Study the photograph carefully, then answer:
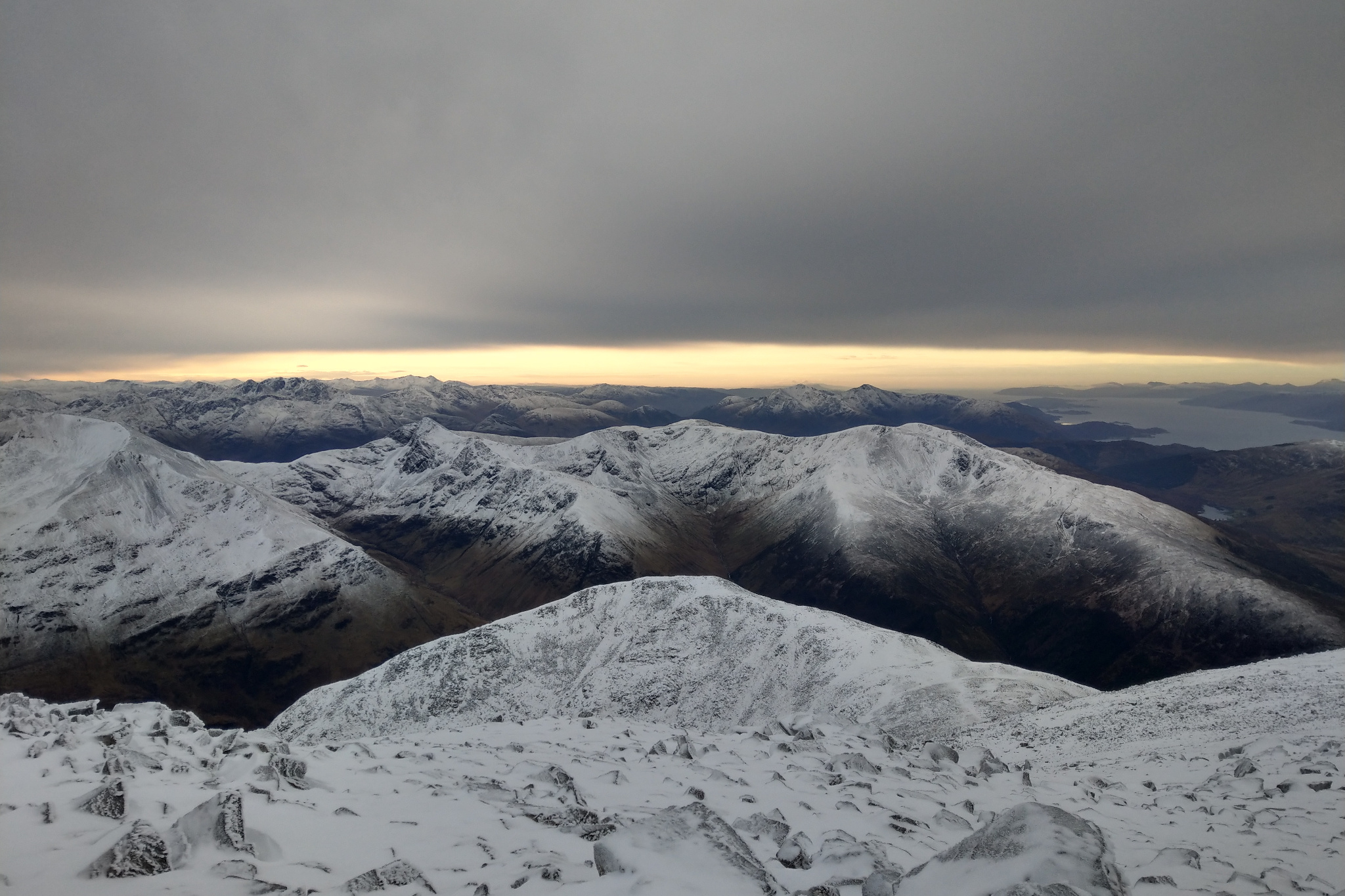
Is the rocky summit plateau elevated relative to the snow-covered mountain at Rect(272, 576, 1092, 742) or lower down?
elevated

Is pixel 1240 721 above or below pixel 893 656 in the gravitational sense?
above

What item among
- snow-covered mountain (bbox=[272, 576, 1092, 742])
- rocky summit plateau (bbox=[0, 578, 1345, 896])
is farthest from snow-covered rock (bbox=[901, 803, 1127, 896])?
snow-covered mountain (bbox=[272, 576, 1092, 742])

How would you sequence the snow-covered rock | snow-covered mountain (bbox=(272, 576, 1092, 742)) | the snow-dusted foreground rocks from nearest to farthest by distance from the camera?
1. the snow-covered rock
2. the snow-dusted foreground rocks
3. snow-covered mountain (bbox=(272, 576, 1092, 742))

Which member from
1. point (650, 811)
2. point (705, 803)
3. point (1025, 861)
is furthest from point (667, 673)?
point (1025, 861)

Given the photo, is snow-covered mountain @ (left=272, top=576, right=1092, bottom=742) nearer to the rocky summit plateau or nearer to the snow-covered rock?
the rocky summit plateau

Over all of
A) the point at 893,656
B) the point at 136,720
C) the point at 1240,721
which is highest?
the point at 136,720

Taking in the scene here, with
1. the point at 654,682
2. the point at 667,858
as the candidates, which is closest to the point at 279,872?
the point at 667,858

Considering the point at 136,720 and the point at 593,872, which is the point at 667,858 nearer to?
the point at 593,872
